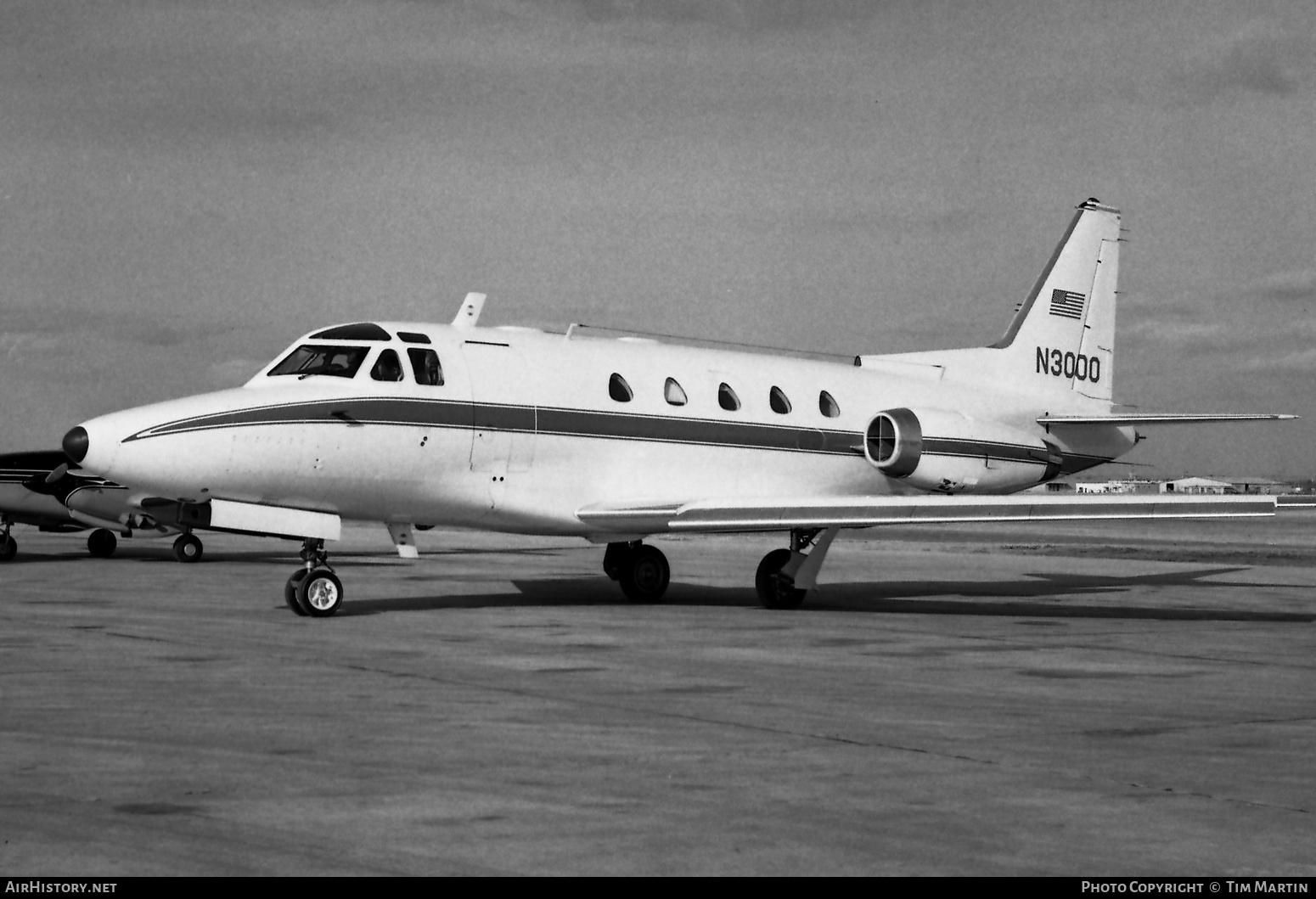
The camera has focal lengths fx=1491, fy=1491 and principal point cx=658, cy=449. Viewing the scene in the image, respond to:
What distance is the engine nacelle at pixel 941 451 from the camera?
2308cm

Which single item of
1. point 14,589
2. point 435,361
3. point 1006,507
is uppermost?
point 435,361

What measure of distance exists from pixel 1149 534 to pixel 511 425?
47207 mm

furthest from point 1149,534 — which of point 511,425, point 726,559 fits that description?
point 511,425

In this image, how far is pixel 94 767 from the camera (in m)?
8.16

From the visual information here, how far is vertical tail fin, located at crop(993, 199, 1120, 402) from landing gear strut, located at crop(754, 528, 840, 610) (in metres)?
6.85

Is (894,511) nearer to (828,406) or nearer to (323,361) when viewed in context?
(828,406)

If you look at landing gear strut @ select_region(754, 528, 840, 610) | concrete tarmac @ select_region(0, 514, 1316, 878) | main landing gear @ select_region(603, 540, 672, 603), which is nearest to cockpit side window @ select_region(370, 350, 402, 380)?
concrete tarmac @ select_region(0, 514, 1316, 878)

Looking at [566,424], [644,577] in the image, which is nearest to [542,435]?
[566,424]

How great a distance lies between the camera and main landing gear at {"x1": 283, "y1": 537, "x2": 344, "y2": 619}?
17.8 meters

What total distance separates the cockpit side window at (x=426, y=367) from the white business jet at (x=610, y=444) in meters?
0.02

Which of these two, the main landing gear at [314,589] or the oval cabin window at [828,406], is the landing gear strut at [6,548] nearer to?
the main landing gear at [314,589]

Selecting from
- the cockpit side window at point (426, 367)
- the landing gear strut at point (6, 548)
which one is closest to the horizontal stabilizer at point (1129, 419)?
the cockpit side window at point (426, 367)

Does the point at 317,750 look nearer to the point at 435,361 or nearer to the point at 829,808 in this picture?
the point at 829,808
